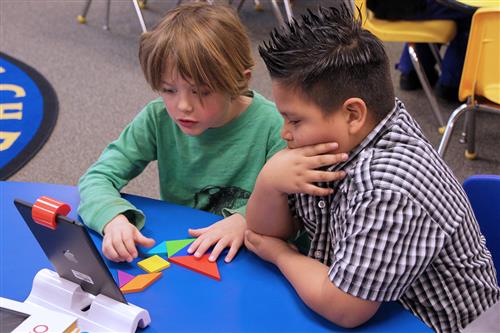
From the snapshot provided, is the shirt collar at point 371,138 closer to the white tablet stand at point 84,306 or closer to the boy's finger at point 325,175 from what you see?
the boy's finger at point 325,175

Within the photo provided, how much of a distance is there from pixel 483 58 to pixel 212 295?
140 centimetres

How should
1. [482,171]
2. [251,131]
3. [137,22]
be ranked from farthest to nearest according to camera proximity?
[137,22]
[482,171]
[251,131]

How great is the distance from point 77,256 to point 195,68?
1.49 feet

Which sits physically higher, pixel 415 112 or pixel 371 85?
pixel 371 85

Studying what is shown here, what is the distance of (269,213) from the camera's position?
988mm

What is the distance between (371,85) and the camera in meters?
0.88

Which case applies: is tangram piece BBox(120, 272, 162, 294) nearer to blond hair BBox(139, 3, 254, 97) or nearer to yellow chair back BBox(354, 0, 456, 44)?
blond hair BBox(139, 3, 254, 97)

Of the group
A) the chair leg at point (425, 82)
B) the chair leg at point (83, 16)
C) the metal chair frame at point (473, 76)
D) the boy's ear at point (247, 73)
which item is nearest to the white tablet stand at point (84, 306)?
the boy's ear at point (247, 73)

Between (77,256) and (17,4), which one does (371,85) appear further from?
(17,4)

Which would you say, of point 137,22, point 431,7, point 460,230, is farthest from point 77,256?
point 137,22

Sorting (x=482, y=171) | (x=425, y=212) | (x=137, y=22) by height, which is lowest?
(x=482, y=171)

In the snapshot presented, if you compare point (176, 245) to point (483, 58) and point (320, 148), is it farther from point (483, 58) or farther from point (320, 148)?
point (483, 58)

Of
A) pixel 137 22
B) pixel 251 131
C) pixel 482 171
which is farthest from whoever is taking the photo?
pixel 137 22

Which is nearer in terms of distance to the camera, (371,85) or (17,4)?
(371,85)
